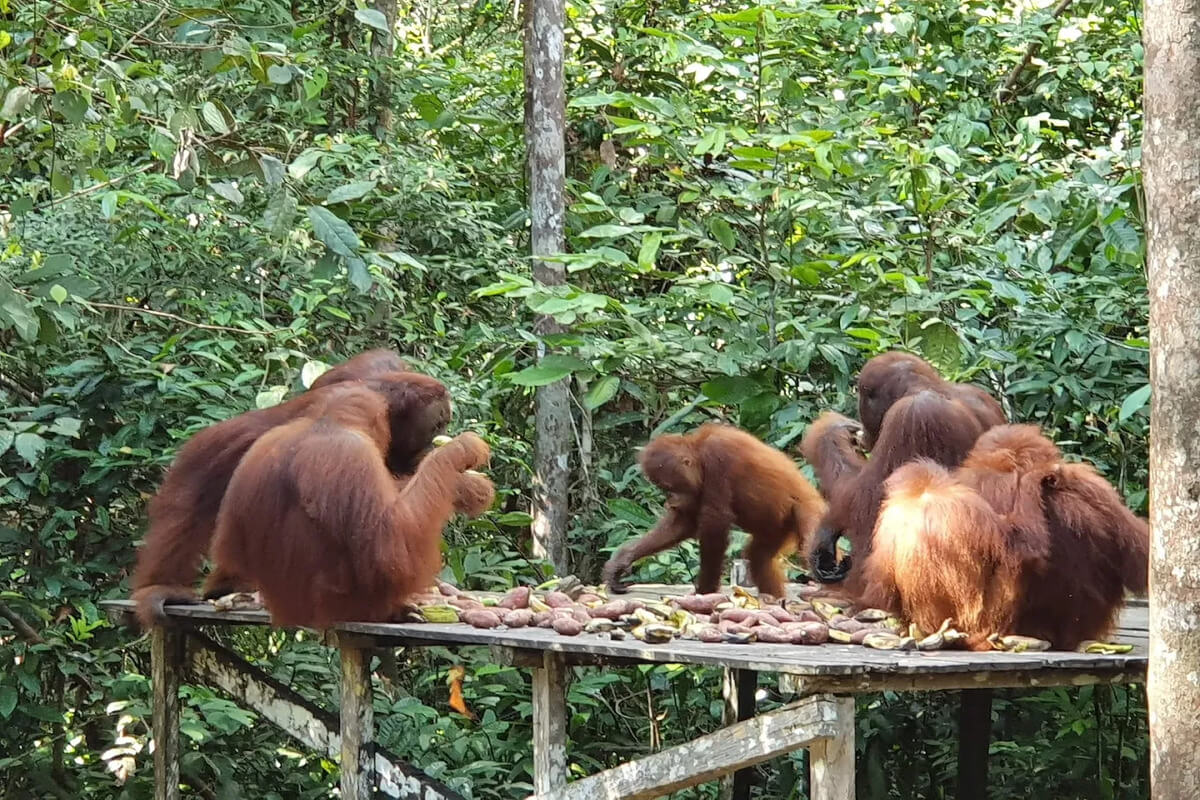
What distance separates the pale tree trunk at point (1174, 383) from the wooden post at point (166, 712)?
11.5 ft

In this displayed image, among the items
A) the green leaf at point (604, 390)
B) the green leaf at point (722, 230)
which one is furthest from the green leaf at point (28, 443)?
the green leaf at point (722, 230)

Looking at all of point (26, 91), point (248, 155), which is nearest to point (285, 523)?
point (248, 155)

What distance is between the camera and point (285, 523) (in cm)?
425

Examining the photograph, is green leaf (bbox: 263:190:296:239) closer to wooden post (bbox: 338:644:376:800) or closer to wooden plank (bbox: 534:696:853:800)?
wooden post (bbox: 338:644:376:800)

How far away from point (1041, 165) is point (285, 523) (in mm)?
4049

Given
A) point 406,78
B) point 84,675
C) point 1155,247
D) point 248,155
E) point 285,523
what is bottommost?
point 84,675

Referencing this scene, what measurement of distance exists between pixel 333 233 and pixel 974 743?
265 cm

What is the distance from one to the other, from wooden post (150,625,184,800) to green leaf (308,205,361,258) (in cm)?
194

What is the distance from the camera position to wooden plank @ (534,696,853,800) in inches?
129

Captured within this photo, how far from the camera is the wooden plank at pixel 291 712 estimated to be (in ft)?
14.6

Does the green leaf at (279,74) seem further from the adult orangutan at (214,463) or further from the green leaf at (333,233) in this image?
the adult orangutan at (214,463)

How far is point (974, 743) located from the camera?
483 centimetres

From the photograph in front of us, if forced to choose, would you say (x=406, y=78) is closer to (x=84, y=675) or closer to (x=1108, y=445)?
(x=84, y=675)

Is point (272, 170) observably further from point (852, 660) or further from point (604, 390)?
point (852, 660)
